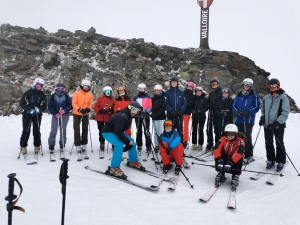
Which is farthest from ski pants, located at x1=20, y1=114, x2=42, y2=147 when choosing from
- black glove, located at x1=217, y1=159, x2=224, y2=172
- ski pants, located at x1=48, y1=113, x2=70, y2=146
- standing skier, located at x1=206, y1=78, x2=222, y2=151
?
standing skier, located at x1=206, y1=78, x2=222, y2=151

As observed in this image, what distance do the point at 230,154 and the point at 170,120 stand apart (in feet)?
6.33

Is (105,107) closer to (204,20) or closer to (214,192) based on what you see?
(214,192)

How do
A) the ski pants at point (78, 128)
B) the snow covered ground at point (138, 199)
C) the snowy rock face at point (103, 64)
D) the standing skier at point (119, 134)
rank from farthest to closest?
the snowy rock face at point (103, 64) < the ski pants at point (78, 128) < the standing skier at point (119, 134) < the snow covered ground at point (138, 199)

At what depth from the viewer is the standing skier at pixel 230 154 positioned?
210 inches

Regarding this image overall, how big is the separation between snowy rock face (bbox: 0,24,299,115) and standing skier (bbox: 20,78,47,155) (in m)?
8.22

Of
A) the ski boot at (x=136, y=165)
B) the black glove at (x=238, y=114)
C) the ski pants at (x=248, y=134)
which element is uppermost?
the black glove at (x=238, y=114)

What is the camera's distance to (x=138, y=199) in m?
4.57

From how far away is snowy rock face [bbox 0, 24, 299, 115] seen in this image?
16672 mm

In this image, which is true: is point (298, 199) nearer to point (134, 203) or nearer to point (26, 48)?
point (134, 203)

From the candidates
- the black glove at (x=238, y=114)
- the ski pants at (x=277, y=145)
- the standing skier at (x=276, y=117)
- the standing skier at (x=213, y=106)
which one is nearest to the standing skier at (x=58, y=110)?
the standing skier at (x=213, y=106)

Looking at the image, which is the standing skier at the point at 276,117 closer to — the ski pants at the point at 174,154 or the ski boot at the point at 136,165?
the ski pants at the point at 174,154

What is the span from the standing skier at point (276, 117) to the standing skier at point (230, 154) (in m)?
1.20

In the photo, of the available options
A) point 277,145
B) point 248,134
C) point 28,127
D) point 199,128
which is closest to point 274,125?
point 277,145

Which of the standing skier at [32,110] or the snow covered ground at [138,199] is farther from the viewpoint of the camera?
the standing skier at [32,110]
